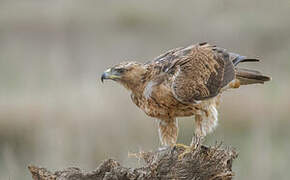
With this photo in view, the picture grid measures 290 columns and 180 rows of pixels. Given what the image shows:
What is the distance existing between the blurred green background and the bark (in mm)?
1142

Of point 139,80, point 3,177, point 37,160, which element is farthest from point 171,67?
point 37,160

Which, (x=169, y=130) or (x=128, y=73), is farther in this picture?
(x=169, y=130)

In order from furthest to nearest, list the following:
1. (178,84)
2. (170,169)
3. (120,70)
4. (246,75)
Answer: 1. (246,75)
2. (178,84)
3. (120,70)
4. (170,169)

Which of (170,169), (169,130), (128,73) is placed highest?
(128,73)

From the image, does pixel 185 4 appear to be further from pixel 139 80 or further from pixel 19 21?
pixel 139 80

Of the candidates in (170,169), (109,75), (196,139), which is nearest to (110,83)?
(109,75)

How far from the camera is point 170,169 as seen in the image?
6316 millimetres

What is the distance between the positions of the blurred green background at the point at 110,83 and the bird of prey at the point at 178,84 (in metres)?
0.74

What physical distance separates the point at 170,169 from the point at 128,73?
1762mm

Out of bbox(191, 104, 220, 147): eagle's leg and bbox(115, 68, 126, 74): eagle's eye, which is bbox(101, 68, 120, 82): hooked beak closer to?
bbox(115, 68, 126, 74): eagle's eye

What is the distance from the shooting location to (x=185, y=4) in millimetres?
17547

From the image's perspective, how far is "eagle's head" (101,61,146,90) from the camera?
25.4ft

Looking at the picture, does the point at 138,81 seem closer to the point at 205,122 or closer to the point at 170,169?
the point at 205,122

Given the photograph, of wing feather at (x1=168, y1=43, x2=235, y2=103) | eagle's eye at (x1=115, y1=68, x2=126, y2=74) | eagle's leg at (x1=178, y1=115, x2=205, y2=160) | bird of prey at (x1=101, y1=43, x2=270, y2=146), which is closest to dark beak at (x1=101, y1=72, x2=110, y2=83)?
bird of prey at (x1=101, y1=43, x2=270, y2=146)
